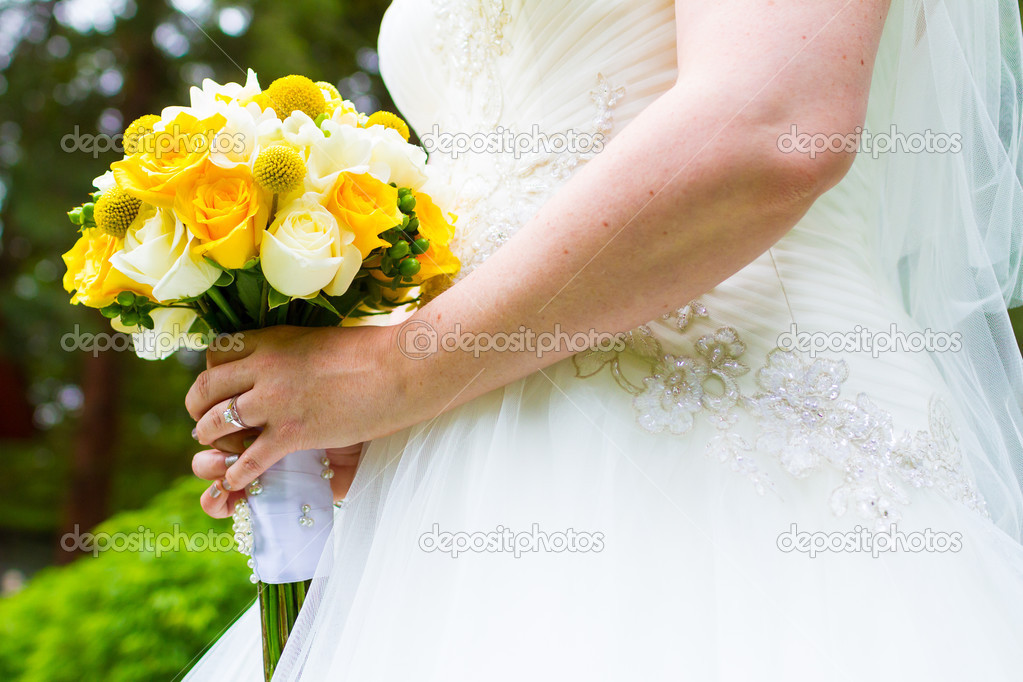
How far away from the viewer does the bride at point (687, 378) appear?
876mm

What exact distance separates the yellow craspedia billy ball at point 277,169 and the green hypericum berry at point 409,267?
0.19 metres

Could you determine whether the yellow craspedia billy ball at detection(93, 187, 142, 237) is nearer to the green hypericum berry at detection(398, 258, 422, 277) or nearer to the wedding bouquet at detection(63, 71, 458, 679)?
the wedding bouquet at detection(63, 71, 458, 679)

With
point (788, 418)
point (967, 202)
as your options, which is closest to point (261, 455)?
point (788, 418)

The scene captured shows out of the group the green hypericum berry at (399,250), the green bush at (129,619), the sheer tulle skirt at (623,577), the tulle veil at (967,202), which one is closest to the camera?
the sheer tulle skirt at (623,577)

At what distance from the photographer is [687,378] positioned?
1060mm

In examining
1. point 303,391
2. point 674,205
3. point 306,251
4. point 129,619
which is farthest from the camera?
point 129,619

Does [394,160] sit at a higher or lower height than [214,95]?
lower

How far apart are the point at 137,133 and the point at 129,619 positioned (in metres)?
1.79

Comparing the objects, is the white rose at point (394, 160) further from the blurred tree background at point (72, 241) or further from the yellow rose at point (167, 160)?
the blurred tree background at point (72, 241)

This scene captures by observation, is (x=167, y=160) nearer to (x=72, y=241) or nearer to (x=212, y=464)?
(x=212, y=464)

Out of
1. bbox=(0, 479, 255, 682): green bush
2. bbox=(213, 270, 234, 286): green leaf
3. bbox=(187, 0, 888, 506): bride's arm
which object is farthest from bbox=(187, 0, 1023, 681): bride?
bbox=(0, 479, 255, 682): green bush

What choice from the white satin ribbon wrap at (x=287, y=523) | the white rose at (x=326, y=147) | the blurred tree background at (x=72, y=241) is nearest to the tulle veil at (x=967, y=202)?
the white rose at (x=326, y=147)

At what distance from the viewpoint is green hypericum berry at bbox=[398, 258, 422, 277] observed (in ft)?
3.66

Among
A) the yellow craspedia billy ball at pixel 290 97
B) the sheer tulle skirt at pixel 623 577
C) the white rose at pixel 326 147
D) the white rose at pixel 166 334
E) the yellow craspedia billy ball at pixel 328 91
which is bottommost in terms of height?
the sheer tulle skirt at pixel 623 577
